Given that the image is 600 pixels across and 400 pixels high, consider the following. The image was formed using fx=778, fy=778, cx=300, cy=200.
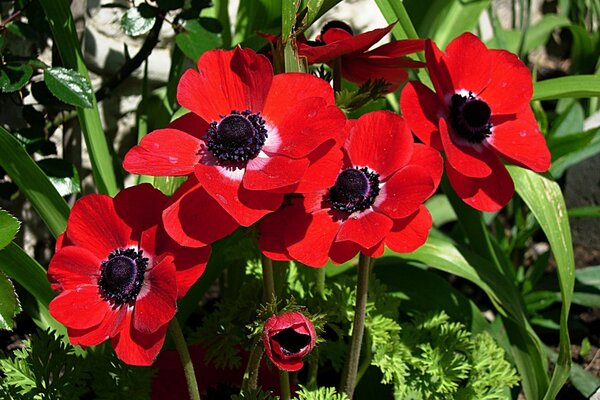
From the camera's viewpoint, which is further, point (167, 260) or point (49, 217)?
point (49, 217)

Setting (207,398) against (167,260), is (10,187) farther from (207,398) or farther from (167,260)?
(167,260)

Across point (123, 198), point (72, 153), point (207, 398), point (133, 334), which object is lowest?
point (207, 398)

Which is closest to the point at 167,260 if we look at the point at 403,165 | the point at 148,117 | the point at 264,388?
the point at 403,165

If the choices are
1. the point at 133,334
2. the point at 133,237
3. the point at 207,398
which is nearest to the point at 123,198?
the point at 133,237

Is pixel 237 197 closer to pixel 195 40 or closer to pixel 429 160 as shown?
pixel 429 160

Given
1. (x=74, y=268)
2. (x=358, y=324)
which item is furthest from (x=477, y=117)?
(x=74, y=268)

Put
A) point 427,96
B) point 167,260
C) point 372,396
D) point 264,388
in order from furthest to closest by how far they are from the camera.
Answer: point 372,396 < point 264,388 < point 427,96 < point 167,260

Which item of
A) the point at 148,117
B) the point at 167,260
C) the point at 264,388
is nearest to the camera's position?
the point at 167,260

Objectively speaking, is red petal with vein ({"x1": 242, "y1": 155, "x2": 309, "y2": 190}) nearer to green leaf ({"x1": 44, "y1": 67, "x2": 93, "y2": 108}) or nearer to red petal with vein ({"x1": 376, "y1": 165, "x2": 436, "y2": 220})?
red petal with vein ({"x1": 376, "y1": 165, "x2": 436, "y2": 220})

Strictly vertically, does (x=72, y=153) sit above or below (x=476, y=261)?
above

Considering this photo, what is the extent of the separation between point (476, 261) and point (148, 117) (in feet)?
2.35

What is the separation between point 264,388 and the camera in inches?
49.3

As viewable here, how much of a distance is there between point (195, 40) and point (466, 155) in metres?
0.61

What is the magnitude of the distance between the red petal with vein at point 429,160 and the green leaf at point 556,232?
1.44ft
